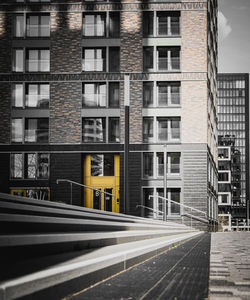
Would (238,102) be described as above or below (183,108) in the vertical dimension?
above

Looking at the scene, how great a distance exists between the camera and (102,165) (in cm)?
3600

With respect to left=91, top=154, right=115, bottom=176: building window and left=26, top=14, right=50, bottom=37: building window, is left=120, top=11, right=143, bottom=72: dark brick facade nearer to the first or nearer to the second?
left=26, top=14, right=50, bottom=37: building window

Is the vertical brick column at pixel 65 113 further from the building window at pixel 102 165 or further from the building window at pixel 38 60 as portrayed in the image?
the building window at pixel 102 165

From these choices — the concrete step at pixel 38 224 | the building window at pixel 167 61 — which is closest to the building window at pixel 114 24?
the building window at pixel 167 61

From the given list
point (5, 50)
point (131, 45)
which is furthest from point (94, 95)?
point (5, 50)

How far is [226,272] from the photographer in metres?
5.42

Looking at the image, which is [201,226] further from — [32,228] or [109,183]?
[32,228]

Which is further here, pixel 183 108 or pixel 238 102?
pixel 238 102

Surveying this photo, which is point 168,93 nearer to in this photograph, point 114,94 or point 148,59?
point 148,59

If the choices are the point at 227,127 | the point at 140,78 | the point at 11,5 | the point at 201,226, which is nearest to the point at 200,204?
the point at 201,226

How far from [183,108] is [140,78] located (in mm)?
3839

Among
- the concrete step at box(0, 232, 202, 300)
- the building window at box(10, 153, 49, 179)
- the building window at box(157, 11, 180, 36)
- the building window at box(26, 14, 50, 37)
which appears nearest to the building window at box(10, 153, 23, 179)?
the building window at box(10, 153, 49, 179)

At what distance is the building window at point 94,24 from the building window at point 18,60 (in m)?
4.91

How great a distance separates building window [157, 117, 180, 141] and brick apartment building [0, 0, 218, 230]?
0.07 metres
